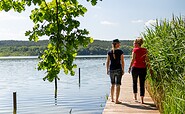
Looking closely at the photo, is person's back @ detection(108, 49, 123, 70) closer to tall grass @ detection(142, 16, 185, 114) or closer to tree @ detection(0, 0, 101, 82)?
tall grass @ detection(142, 16, 185, 114)

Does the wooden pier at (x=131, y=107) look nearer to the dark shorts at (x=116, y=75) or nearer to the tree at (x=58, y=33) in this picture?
the dark shorts at (x=116, y=75)

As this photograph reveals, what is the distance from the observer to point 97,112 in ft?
59.5

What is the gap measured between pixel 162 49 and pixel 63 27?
4129 mm

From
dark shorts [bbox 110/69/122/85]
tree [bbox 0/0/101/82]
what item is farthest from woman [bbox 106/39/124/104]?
tree [bbox 0/0/101/82]

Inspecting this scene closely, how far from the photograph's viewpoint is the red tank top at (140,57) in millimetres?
8703

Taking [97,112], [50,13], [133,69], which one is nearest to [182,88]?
A: [50,13]

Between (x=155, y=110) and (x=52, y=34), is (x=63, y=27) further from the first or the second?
(x=155, y=110)

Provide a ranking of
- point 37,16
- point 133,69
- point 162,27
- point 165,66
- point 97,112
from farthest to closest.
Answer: point 97,112
point 162,27
point 133,69
point 165,66
point 37,16

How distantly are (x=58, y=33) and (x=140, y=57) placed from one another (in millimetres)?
4468

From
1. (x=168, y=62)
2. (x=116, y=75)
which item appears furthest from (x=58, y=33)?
(x=116, y=75)

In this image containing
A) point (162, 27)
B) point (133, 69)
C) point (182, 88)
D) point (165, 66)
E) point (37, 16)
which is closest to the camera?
point (37, 16)

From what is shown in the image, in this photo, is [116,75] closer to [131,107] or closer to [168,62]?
[131,107]

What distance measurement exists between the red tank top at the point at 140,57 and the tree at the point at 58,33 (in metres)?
3.98

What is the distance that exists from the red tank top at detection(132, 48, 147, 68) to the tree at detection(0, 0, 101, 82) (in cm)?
398
